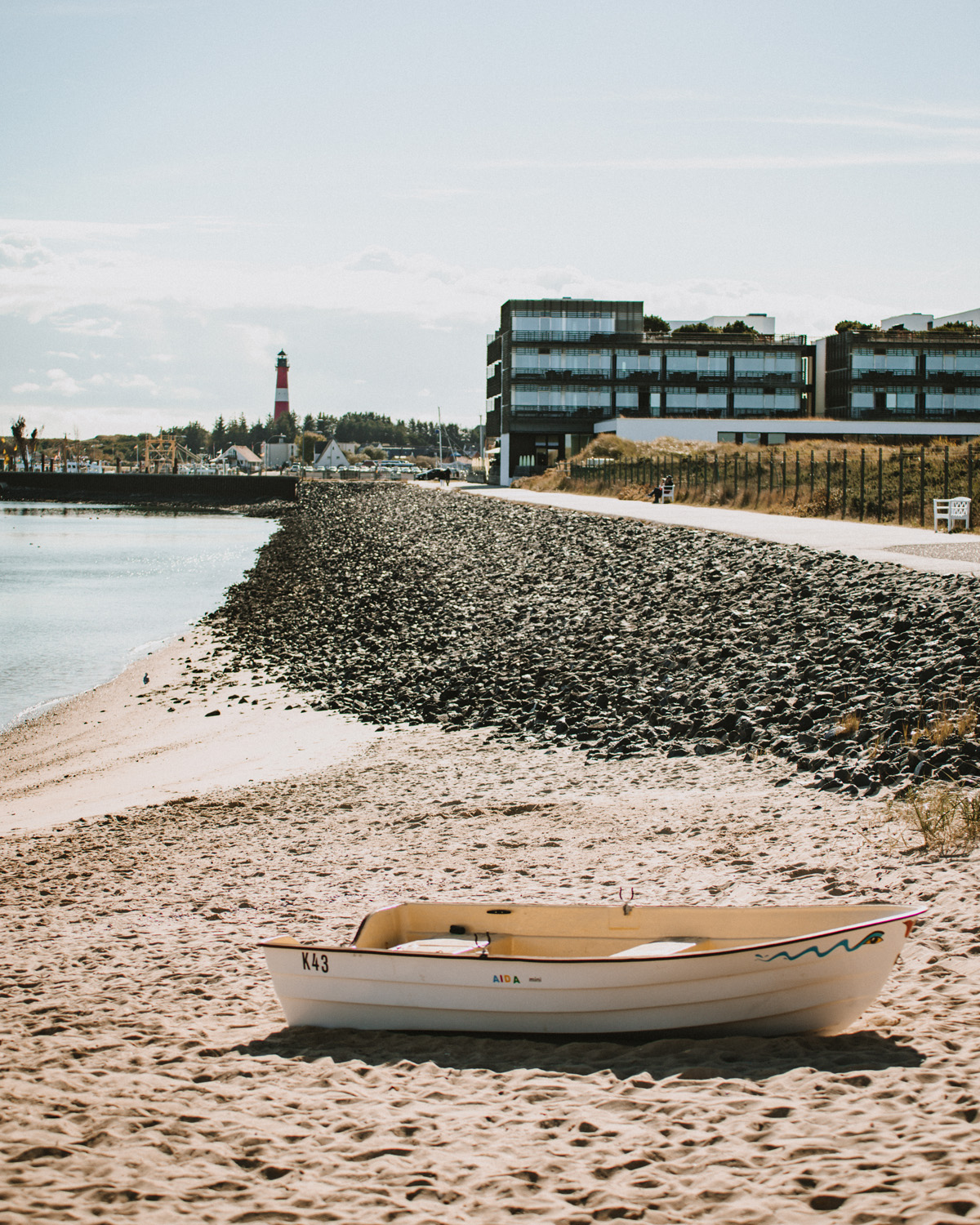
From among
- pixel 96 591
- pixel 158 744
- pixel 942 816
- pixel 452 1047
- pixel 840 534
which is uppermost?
pixel 840 534

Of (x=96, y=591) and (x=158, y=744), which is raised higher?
(x=96, y=591)

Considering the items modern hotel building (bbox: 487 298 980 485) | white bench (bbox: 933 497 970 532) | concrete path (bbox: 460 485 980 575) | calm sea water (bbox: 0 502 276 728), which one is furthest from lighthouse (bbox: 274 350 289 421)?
white bench (bbox: 933 497 970 532)

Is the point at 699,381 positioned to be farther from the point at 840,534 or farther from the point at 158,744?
the point at 158,744

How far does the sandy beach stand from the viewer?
464cm

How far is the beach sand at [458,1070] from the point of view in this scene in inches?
Answer: 181

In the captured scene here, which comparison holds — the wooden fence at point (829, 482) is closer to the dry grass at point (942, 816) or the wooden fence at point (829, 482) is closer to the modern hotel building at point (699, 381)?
the dry grass at point (942, 816)

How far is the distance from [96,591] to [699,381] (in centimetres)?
7144

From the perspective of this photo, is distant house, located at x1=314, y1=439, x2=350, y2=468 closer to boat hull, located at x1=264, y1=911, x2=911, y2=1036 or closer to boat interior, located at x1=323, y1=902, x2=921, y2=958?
boat interior, located at x1=323, y1=902, x2=921, y2=958

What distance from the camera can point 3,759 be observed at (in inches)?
625

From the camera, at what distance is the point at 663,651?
16453mm

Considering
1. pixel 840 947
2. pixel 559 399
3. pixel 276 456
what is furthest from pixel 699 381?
pixel 840 947

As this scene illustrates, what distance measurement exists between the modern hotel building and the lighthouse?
69807 millimetres

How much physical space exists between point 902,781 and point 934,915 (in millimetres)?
2923

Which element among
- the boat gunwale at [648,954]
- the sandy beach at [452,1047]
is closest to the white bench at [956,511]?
the sandy beach at [452,1047]
